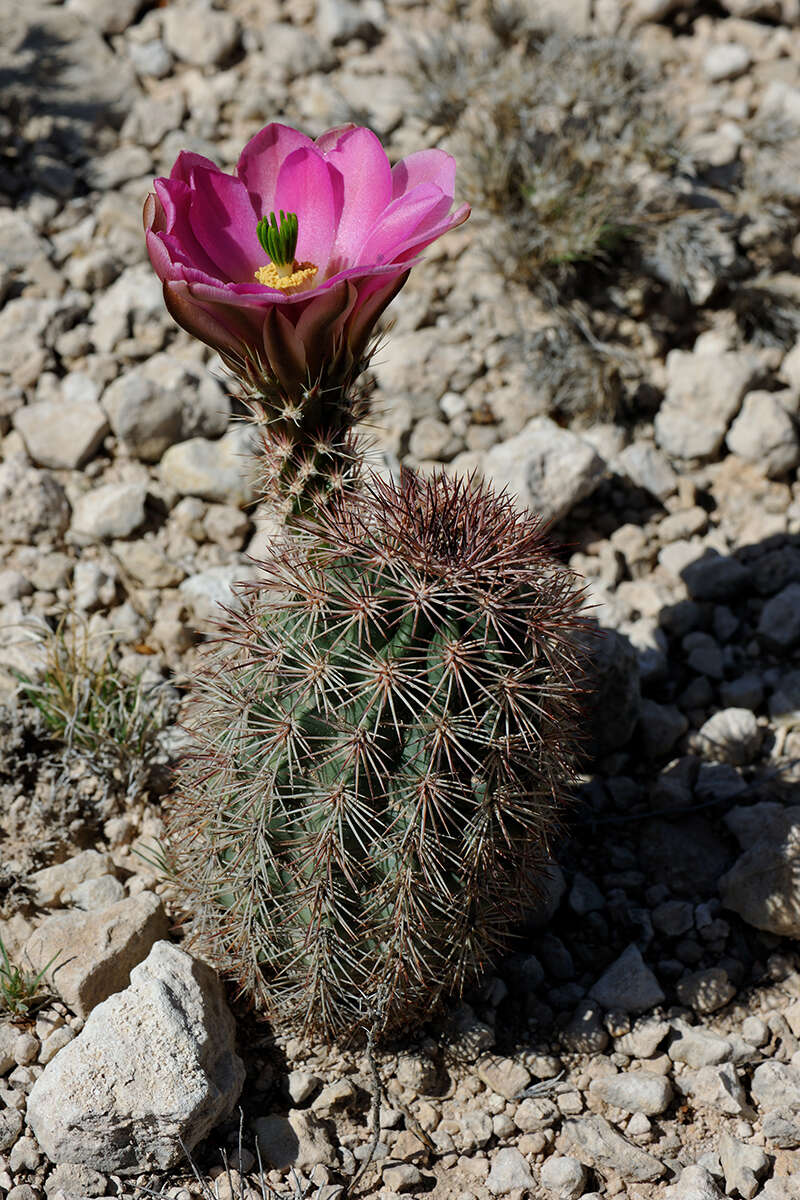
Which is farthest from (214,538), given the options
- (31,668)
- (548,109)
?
(548,109)

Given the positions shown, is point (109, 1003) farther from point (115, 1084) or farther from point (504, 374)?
point (504, 374)

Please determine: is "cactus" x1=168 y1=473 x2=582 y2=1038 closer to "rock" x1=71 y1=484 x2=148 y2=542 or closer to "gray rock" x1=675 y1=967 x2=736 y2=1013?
"gray rock" x1=675 y1=967 x2=736 y2=1013

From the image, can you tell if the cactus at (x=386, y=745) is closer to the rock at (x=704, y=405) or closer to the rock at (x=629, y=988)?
the rock at (x=629, y=988)

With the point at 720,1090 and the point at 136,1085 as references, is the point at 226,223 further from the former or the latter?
the point at 720,1090

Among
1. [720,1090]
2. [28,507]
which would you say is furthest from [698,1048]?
[28,507]

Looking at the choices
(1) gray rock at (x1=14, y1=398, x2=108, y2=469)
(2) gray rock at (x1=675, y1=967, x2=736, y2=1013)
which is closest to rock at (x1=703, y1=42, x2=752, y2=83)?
(1) gray rock at (x1=14, y1=398, x2=108, y2=469)

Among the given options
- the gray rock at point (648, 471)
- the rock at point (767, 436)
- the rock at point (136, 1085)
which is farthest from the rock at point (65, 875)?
the rock at point (767, 436)
